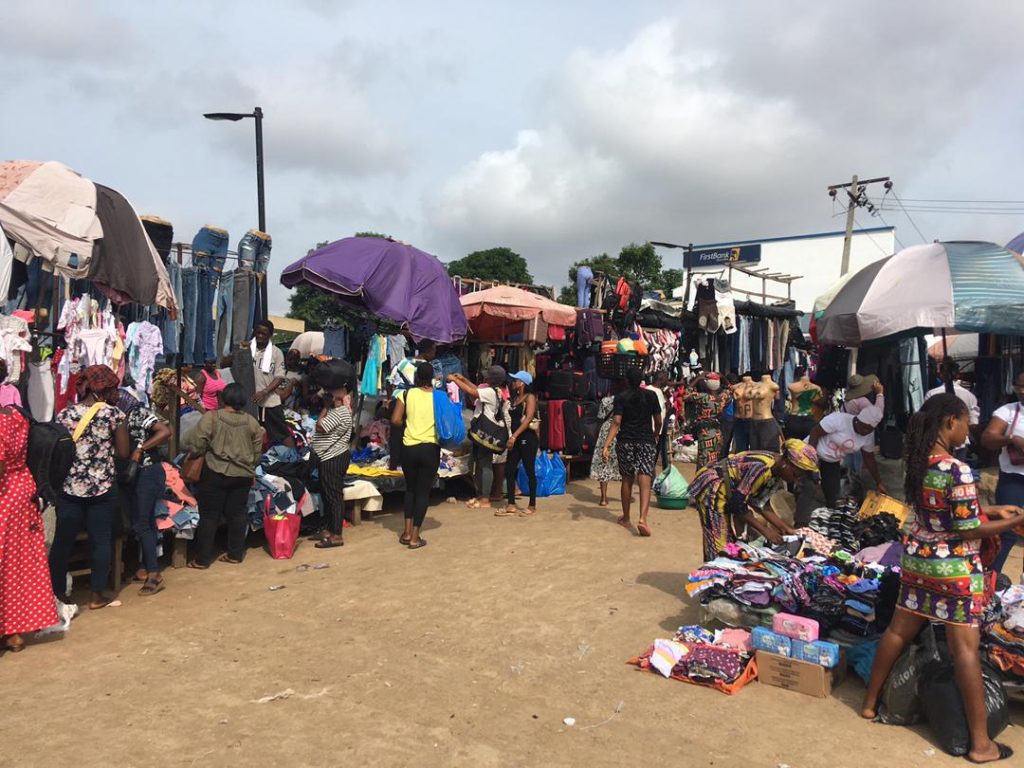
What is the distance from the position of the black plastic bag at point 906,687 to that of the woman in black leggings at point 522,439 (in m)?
5.47

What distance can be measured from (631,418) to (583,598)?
2683mm

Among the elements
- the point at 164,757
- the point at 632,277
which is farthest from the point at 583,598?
the point at 632,277

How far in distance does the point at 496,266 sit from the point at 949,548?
43.4m

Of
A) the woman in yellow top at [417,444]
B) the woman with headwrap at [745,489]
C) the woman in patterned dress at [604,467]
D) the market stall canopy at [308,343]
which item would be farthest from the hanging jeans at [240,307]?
the woman with headwrap at [745,489]

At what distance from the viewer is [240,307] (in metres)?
9.02

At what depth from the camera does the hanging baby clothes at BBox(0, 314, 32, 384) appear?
5719mm

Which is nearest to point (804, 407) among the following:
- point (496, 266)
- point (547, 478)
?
point (547, 478)

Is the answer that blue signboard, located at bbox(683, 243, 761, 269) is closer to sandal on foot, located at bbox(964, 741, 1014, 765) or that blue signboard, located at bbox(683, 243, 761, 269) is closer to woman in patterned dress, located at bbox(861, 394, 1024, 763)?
woman in patterned dress, located at bbox(861, 394, 1024, 763)

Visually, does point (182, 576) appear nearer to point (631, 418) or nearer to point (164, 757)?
point (164, 757)

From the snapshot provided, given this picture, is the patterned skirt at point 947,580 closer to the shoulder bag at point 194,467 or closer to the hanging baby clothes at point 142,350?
the shoulder bag at point 194,467

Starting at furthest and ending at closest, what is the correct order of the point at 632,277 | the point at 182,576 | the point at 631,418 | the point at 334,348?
the point at 632,277 < the point at 334,348 < the point at 631,418 < the point at 182,576

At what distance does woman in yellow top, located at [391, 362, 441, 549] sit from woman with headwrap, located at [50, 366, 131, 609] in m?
2.58

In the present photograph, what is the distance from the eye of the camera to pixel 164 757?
3.45 meters

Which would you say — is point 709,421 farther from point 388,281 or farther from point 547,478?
point 388,281
